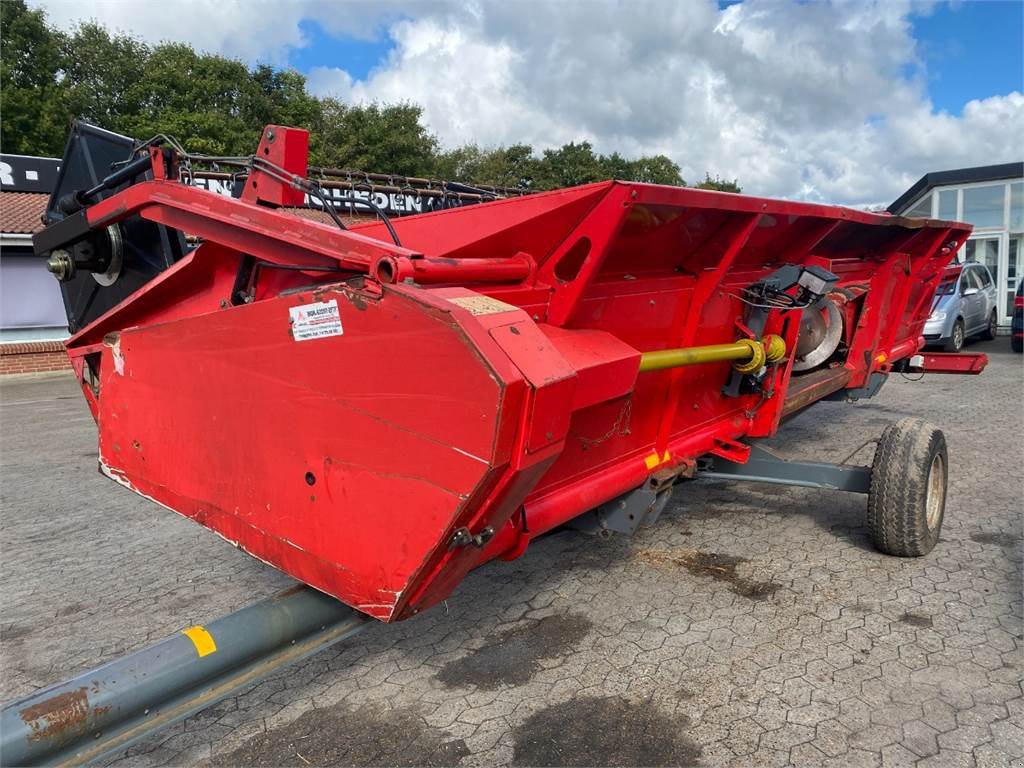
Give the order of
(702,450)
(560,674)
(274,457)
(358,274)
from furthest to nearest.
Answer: (702,450) → (560,674) → (274,457) → (358,274)

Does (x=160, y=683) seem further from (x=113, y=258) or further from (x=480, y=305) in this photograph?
(x=113, y=258)

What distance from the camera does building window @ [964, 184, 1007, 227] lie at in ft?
57.1

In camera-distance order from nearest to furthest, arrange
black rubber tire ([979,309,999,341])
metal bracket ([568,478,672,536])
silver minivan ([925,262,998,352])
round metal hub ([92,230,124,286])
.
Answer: round metal hub ([92,230,124,286]) < metal bracket ([568,478,672,536]) < silver minivan ([925,262,998,352]) < black rubber tire ([979,309,999,341])

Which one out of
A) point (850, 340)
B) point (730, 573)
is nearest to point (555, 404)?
point (730, 573)

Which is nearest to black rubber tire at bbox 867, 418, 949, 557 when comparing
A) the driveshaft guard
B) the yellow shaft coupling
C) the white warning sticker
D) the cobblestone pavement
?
the cobblestone pavement

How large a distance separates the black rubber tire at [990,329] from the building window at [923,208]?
Result: 3342 mm

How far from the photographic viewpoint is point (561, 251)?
8.30ft

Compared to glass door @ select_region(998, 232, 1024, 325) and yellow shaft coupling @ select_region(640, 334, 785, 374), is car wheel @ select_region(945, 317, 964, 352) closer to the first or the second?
glass door @ select_region(998, 232, 1024, 325)

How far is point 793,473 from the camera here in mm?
4184

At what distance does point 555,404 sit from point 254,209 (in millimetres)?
1163

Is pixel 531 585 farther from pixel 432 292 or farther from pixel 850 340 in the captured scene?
pixel 850 340

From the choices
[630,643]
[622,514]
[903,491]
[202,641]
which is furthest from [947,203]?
[202,641]

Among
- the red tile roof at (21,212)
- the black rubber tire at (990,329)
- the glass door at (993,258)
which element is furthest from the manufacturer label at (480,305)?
the glass door at (993,258)

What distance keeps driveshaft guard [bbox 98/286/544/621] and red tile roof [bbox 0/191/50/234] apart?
13.7 metres
